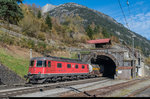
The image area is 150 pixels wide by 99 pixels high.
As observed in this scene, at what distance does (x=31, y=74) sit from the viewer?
18.7m

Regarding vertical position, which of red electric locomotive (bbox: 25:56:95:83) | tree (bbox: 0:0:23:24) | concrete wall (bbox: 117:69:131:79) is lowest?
concrete wall (bbox: 117:69:131:79)

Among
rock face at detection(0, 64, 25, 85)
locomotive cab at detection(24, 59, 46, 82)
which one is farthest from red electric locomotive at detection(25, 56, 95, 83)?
rock face at detection(0, 64, 25, 85)

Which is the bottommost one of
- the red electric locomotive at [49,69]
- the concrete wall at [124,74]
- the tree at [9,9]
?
the concrete wall at [124,74]

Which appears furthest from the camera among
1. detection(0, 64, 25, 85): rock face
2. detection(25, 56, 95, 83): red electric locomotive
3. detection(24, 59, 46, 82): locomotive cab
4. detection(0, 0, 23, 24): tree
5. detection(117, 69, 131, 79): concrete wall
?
detection(117, 69, 131, 79): concrete wall

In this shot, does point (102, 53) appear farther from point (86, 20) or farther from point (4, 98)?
point (86, 20)

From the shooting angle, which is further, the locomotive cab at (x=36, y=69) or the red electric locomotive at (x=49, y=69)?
the red electric locomotive at (x=49, y=69)

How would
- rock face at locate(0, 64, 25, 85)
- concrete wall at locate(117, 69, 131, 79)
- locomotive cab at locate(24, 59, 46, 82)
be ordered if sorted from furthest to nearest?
concrete wall at locate(117, 69, 131, 79), locomotive cab at locate(24, 59, 46, 82), rock face at locate(0, 64, 25, 85)

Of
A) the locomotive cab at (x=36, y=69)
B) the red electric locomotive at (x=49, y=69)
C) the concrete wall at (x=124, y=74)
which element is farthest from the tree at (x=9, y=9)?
the concrete wall at (x=124, y=74)

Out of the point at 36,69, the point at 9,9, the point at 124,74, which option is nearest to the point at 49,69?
the point at 36,69

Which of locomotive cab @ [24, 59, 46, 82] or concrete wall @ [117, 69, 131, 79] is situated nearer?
locomotive cab @ [24, 59, 46, 82]

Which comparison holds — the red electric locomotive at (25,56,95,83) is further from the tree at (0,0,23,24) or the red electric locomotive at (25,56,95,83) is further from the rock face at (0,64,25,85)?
the tree at (0,0,23,24)

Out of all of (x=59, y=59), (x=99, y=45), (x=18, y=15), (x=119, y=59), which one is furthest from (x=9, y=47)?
(x=99, y=45)

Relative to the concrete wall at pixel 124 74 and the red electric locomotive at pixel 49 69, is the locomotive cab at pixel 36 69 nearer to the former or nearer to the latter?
the red electric locomotive at pixel 49 69

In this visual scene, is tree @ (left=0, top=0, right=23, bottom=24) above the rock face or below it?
above
